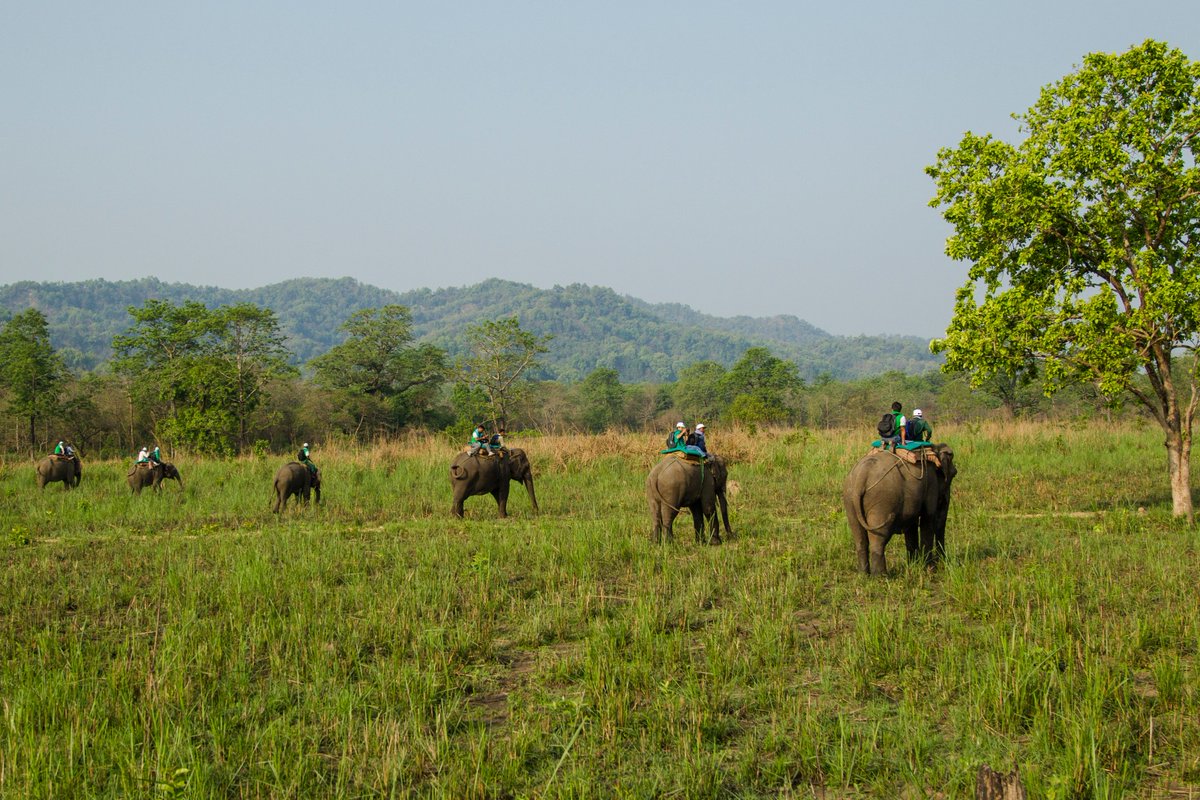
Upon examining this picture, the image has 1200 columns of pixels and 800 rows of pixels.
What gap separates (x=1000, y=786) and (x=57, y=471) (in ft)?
76.2

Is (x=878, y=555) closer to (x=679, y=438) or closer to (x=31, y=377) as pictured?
(x=679, y=438)

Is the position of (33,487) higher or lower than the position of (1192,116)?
lower

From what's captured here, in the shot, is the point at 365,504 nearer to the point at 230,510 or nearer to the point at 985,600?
the point at 230,510

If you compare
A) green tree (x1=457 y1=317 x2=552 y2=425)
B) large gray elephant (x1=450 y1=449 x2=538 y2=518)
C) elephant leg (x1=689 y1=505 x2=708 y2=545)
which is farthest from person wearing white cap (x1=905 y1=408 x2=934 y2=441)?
green tree (x1=457 y1=317 x2=552 y2=425)

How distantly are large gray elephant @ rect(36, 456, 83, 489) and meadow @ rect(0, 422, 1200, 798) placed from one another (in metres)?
9.99

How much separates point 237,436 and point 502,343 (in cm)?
1794

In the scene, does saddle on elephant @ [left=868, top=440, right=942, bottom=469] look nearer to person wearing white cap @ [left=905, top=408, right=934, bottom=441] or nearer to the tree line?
person wearing white cap @ [left=905, top=408, right=934, bottom=441]

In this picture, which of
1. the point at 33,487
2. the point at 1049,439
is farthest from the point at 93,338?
the point at 1049,439

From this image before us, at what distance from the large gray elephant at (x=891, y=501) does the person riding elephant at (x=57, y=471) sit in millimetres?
19350

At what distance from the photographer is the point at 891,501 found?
927 centimetres

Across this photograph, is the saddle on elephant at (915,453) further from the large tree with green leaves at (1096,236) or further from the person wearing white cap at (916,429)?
the large tree with green leaves at (1096,236)

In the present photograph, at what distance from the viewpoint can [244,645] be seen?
681 cm

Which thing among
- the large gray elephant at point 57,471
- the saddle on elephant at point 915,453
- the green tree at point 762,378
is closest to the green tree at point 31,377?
the large gray elephant at point 57,471

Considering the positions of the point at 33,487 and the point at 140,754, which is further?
the point at 33,487
